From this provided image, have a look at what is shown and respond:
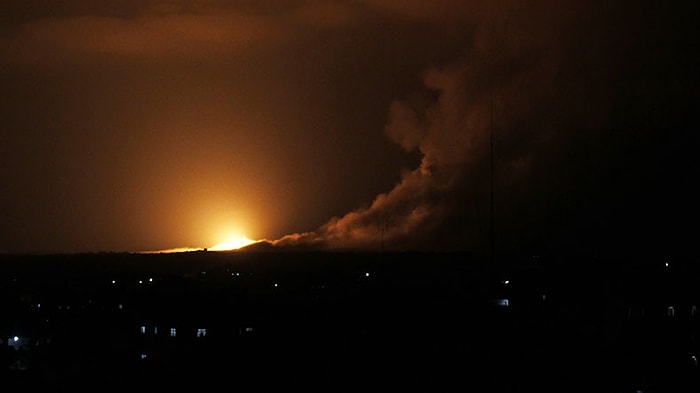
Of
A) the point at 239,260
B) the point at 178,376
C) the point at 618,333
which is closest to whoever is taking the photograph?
the point at 178,376

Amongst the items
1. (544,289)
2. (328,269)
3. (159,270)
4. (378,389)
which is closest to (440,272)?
(328,269)

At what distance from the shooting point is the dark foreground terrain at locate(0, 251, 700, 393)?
966 inches

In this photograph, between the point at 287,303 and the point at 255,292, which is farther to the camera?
the point at 255,292

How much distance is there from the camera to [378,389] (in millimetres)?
22844

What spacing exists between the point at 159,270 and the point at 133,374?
37.6 m

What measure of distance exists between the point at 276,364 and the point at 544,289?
15.2 metres

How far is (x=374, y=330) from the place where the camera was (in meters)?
30.3

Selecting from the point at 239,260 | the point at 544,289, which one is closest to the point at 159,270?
the point at 239,260

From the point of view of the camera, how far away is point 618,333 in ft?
95.5

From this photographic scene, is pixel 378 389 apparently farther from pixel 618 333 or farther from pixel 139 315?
pixel 139 315

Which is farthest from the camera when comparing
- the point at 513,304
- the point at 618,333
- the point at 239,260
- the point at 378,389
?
the point at 239,260

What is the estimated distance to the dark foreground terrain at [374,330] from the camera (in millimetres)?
24531

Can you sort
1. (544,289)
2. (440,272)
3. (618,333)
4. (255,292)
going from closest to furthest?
(618,333), (544,289), (255,292), (440,272)

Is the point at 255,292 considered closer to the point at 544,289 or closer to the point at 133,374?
the point at 544,289
